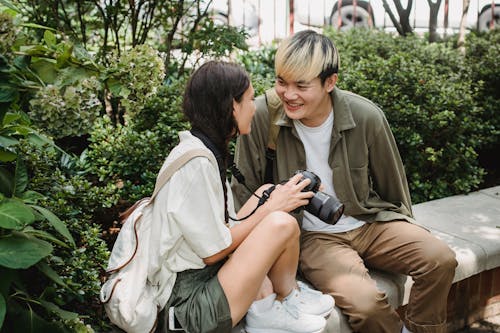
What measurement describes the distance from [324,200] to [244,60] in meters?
3.46

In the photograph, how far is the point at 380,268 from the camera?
344cm

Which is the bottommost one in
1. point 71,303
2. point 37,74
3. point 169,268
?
point 71,303

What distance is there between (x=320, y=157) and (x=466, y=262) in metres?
1.06

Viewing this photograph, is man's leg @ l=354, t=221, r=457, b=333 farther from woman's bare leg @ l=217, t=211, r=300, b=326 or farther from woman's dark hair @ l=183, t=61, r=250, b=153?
woman's dark hair @ l=183, t=61, r=250, b=153

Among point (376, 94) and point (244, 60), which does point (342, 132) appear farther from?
point (244, 60)

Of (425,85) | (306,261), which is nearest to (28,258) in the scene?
(306,261)

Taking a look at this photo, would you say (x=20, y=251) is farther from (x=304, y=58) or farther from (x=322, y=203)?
(x=304, y=58)

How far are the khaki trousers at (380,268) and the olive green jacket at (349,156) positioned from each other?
128mm

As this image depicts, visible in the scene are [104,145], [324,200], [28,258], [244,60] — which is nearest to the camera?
[28,258]

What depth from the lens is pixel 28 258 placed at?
7.01 feet

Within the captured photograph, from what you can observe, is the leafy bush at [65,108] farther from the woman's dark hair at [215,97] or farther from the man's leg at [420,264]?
the man's leg at [420,264]

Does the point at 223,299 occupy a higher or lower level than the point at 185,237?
lower

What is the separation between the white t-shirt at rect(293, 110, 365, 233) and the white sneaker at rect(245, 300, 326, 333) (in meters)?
0.68

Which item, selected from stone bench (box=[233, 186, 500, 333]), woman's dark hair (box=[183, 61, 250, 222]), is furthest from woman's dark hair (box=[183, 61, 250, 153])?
stone bench (box=[233, 186, 500, 333])
